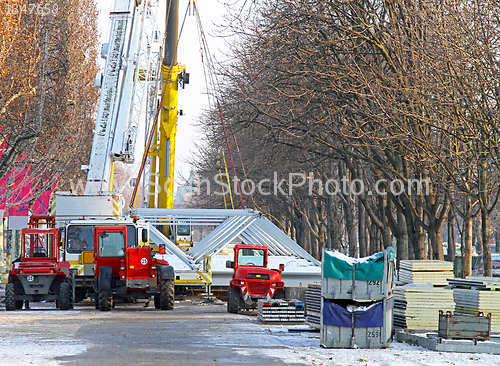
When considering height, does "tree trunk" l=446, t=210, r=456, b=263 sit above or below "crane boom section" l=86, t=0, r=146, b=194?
below

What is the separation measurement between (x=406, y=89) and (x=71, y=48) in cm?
2402

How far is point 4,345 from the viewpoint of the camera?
1201 centimetres

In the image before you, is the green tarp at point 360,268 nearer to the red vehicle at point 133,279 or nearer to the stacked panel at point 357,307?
the stacked panel at point 357,307

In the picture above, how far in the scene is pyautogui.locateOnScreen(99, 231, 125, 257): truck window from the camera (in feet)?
66.5

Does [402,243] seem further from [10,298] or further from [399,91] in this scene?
[10,298]

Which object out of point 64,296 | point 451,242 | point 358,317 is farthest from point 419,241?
point 451,242

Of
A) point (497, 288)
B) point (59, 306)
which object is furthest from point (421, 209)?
point (59, 306)

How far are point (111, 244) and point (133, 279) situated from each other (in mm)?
1699

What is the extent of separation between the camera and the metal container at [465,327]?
12273 mm

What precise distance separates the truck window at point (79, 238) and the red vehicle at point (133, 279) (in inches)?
69.8

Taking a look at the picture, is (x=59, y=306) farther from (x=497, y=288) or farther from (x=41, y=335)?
(x=497, y=288)

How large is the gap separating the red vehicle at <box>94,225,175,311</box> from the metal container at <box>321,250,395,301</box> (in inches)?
306

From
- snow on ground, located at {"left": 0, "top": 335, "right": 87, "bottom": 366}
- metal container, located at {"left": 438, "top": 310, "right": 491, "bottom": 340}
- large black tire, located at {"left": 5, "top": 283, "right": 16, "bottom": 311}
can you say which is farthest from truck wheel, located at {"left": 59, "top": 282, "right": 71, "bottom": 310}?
metal container, located at {"left": 438, "top": 310, "right": 491, "bottom": 340}

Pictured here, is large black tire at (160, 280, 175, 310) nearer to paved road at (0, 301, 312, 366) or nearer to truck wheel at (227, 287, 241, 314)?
paved road at (0, 301, 312, 366)
